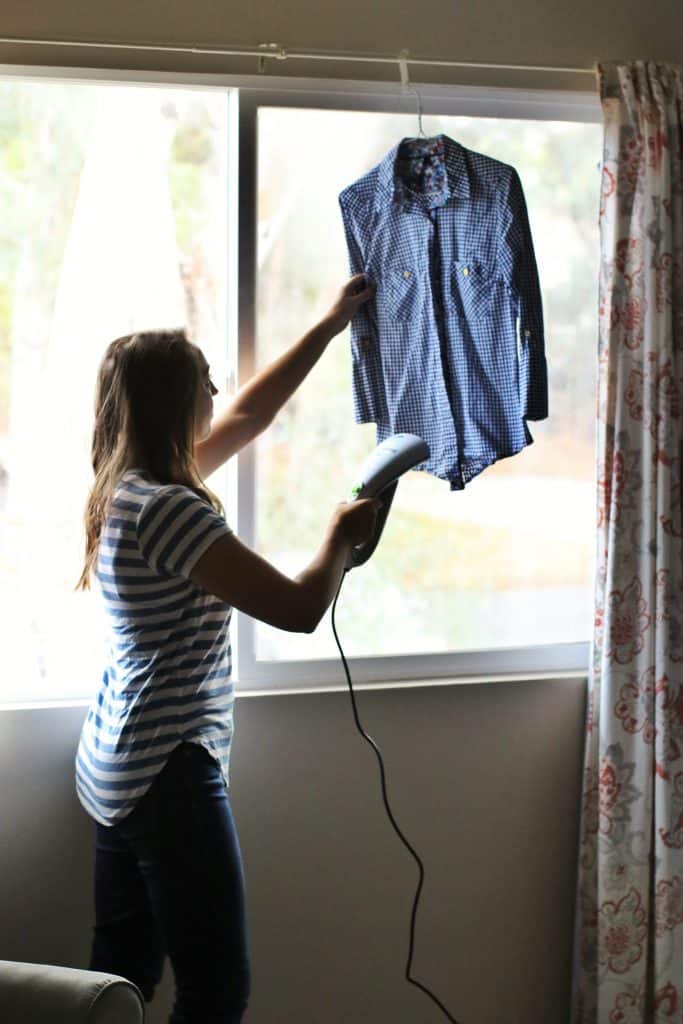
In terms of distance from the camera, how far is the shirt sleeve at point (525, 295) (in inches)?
77.5

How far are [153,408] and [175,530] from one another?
8.4 inches

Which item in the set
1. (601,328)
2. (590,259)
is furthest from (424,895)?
(590,259)

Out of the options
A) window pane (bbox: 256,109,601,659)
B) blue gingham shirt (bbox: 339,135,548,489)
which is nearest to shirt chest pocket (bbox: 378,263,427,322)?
blue gingham shirt (bbox: 339,135,548,489)

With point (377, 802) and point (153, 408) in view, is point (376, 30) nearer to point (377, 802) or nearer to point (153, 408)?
point (153, 408)

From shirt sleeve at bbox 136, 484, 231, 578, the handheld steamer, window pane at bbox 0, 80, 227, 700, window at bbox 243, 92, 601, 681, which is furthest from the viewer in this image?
window at bbox 243, 92, 601, 681

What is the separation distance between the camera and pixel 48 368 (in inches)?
78.4

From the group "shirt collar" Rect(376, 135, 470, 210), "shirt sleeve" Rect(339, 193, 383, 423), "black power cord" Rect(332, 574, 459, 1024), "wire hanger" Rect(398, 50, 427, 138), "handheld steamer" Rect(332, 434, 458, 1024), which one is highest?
"wire hanger" Rect(398, 50, 427, 138)

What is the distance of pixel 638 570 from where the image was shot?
209 centimetres

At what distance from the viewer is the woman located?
1519mm

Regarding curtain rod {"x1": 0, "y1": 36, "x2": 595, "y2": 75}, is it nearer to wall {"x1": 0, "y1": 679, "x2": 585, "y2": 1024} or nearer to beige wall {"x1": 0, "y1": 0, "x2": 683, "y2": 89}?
beige wall {"x1": 0, "y1": 0, "x2": 683, "y2": 89}

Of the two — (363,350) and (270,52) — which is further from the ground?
(270,52)

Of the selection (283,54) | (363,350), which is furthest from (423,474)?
(283,54)

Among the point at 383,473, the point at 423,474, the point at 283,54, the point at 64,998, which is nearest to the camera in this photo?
the point at 64,998

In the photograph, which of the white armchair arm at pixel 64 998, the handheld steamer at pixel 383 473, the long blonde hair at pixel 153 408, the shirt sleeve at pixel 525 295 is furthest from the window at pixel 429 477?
the white armchair arm at pixel 64 998
